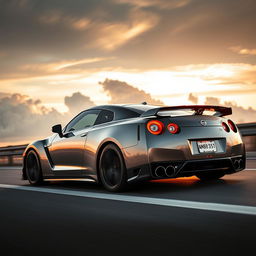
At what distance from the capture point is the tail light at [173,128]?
6820 millimetres

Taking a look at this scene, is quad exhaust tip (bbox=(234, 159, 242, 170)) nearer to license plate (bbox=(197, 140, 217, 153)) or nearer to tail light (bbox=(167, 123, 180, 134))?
license plate (bbox=(197, 140, 217, 153))

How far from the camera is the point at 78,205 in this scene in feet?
20.9

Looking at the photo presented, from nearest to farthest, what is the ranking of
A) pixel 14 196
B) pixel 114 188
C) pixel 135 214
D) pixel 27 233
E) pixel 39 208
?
pixel 27 233, pixel 135 214, pixel 39 208, pixel 114 188, pixel 14 196

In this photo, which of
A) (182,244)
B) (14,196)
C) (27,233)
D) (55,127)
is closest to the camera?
(182,244)

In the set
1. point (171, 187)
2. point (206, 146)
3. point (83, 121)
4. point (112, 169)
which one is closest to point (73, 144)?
point (83, 121)

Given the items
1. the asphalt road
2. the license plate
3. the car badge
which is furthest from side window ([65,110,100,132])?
the license plate

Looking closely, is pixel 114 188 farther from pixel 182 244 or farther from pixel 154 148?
pixel 182 244

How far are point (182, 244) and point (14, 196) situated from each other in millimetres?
4326

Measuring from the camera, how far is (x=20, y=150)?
19.4 metres

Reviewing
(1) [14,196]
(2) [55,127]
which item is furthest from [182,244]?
(2) [55,127]

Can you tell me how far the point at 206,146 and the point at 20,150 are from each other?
13422 millimetres

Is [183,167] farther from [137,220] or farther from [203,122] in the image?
[137,220]

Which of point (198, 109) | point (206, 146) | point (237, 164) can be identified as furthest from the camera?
point (237, 164)

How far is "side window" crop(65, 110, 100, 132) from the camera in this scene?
831cm
